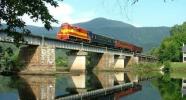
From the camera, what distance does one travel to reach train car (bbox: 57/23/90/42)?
74500 mm

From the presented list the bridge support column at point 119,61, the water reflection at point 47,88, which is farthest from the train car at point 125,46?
the water reflection at point 47,88

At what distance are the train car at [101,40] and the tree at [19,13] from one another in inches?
2854

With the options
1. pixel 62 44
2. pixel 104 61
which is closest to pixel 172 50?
pixel 104 61

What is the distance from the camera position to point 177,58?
13188 cm

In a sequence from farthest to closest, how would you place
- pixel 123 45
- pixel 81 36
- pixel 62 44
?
1. pixel 123 45
2. pixel 81 36
3. pixel 62 44

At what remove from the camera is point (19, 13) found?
476 inches

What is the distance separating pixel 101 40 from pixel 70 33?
62.3 feet

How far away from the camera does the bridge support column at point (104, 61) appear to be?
331ft

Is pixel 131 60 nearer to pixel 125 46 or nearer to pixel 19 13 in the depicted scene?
pixel 125 46

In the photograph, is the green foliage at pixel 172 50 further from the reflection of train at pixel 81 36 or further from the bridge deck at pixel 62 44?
the reflection of train at pixel 81 36

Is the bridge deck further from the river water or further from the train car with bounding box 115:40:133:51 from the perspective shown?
the river water

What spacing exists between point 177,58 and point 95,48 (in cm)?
4652

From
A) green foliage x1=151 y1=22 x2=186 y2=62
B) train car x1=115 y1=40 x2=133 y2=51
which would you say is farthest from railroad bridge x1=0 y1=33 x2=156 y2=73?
green foliage x1=151 y1=22 x2=186 y2=62

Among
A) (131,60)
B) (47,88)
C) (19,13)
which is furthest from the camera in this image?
(131,60)
